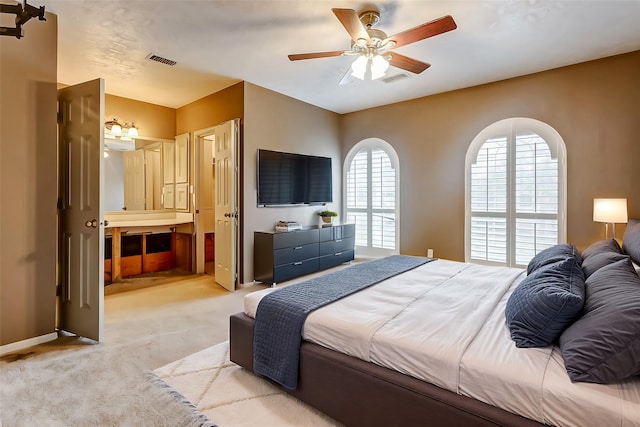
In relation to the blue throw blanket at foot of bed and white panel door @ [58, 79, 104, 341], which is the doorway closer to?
white panel door @ [58, 79, 104, 341]

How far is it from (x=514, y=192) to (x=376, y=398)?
380 cm

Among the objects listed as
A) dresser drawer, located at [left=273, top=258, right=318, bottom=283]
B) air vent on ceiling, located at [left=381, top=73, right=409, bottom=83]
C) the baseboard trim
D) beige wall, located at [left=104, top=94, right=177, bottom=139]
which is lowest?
the baseboard trim

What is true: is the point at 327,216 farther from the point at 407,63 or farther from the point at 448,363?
the point at 448,363

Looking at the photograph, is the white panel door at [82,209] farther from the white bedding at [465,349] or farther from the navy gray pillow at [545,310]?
the navy gray pillow at [545,310]

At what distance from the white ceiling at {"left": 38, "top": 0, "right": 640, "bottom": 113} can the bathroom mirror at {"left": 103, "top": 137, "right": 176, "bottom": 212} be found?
0.92 meters

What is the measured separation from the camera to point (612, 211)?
3311 mm

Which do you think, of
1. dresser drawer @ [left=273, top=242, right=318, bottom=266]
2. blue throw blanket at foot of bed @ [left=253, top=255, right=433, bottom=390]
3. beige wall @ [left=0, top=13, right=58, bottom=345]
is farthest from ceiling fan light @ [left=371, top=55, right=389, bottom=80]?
beige wall @ [left=0, top=13, right=58, bottom=345]

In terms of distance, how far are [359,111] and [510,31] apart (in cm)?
296

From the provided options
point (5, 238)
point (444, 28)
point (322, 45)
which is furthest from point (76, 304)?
point (444, 28)

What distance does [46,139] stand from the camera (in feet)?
8.78

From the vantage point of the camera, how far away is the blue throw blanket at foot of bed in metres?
1.78

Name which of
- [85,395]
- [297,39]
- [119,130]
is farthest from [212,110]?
[85,395]

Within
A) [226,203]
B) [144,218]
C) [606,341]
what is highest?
[226,203]

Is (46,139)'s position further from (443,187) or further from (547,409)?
(443,187)
